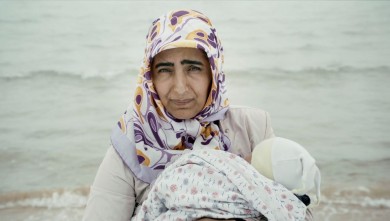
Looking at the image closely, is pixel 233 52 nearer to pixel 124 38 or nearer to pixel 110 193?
pixel 124 38

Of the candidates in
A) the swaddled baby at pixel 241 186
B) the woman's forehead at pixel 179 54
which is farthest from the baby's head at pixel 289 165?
the woman's forehead at pixel 179 54

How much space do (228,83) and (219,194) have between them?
555 cm

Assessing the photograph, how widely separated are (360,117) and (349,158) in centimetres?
116

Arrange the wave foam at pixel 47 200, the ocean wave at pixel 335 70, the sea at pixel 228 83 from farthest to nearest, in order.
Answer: the ocean wave at pixel 335 70
the sea at pixel 228 83
the wave foam at pixel 47 200

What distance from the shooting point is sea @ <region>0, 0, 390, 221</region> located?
384cm

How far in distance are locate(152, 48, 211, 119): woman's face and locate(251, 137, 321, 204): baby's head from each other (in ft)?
1.39

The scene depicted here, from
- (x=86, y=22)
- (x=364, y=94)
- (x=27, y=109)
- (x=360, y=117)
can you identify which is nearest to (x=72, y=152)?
(x=27, y=109)

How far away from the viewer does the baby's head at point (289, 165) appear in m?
1.53

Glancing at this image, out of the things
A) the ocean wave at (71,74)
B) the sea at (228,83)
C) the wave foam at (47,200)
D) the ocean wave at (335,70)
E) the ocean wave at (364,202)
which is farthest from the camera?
the ocean wave at (71,74)

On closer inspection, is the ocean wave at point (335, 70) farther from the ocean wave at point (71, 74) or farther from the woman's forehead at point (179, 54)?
the woman's forehead at point (179, 54)

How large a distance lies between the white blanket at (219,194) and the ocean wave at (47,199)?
2.13m

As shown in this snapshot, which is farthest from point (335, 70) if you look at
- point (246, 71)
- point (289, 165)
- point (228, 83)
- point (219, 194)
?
point (219, 194)

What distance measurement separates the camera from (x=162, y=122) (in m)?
1.96

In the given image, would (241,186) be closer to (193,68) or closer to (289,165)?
(289,165)
